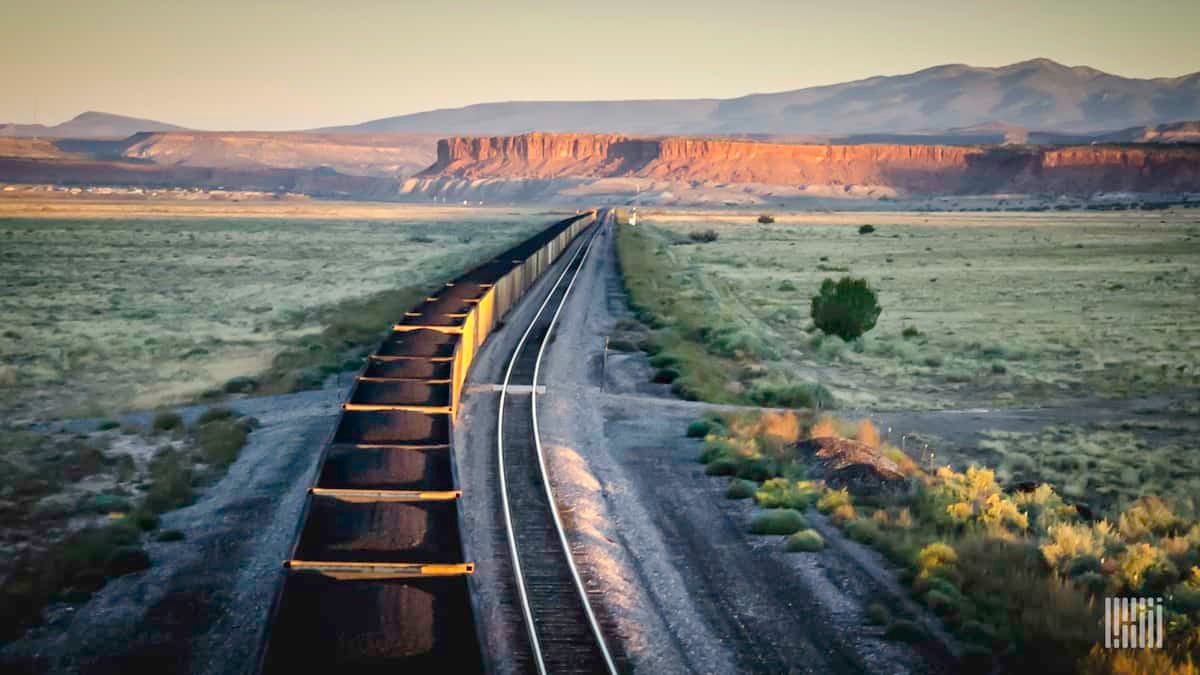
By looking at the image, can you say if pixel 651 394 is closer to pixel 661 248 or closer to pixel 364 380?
pixel 364 380

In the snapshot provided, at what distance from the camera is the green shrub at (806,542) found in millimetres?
13836

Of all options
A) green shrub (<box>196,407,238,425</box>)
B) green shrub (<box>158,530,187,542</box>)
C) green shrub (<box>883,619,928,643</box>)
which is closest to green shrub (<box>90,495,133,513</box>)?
green shrub (<box>158,530,187,542</box>)

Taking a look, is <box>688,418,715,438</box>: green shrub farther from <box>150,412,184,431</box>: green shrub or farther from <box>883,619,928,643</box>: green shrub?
<box>150,412,184,431</box>: green shrub

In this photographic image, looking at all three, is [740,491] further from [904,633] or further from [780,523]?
[904,633]

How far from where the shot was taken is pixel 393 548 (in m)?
11.1

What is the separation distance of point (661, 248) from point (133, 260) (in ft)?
122

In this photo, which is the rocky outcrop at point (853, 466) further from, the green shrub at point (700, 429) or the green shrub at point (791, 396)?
the green shrub at point (791, 396)

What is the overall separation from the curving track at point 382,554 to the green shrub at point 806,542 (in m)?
4.58

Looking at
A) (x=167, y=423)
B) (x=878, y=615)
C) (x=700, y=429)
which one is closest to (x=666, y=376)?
(x=700, y=429)

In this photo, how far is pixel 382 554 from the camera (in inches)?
427

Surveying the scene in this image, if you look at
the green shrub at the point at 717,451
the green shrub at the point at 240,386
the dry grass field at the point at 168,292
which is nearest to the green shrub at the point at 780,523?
the green shrub at the point at 717,451

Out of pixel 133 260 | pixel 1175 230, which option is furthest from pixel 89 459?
pixel 1175 230

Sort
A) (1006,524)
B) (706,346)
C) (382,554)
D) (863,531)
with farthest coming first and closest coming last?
(706,346), (1006,524), (863,531), (382,554)

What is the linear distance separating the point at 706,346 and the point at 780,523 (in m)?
19.5
